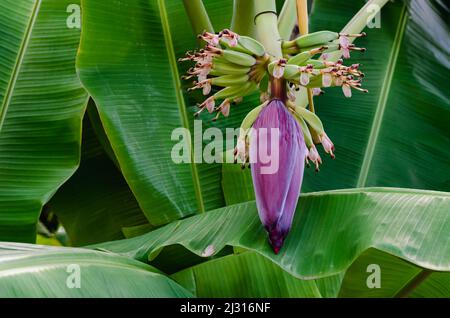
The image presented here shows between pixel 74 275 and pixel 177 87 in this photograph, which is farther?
pixel 177 87

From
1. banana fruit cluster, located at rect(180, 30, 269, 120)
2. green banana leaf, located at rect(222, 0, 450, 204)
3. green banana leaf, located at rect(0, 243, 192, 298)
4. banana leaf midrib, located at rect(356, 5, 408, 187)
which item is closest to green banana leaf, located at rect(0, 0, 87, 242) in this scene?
green banana leaf, located at rect(0, 243, 192, 298)

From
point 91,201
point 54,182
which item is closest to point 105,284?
point 54,182

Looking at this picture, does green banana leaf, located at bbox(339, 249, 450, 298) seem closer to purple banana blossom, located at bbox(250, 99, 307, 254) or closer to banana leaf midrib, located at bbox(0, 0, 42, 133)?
purple banana blossom, located at bbox(250, 99, 307, 254)

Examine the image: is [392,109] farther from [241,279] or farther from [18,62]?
[18,62]

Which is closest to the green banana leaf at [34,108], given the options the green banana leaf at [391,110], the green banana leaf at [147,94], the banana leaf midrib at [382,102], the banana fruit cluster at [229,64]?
the green banana leaf at [147,94]

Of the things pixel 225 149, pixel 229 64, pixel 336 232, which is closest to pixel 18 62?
pixel 225 149

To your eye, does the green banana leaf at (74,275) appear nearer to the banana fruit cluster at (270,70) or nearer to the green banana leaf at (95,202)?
the banana fruit cluster at (270,70)

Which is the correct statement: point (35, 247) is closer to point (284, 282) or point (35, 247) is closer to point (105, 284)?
point (105, 284)
